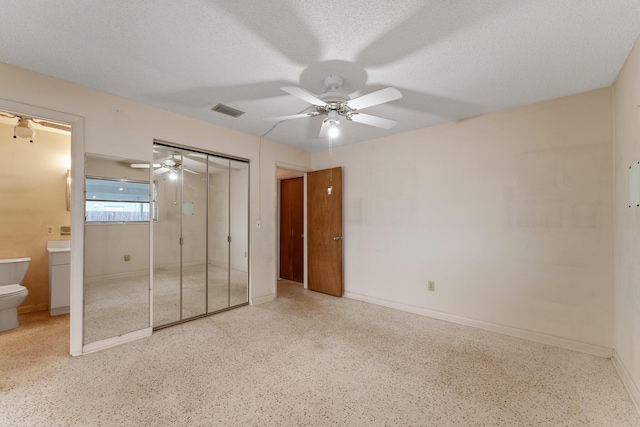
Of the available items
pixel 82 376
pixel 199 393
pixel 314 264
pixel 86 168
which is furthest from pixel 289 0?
pixel 314 264

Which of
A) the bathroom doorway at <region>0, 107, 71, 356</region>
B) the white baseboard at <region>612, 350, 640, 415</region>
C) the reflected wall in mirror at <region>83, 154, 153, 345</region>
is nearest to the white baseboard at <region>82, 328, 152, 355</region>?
the reflected wall in mirror at <region>83, 154, 153, 345</region>

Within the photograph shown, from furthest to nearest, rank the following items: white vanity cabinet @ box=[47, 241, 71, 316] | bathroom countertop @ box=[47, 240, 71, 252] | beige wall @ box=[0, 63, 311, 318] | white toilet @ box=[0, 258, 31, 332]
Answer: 1. bathroom countertop @ box=[47, 240, 71, 252]
2. white vanity cabinet @ box=[47, 241, 71, 316]
3. white toilet @ box=[0, 258, 31, 332]
4. beige wall @ box=[0, 63, 311, 318]

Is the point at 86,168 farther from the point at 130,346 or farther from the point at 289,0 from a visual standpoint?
the point at 289,0

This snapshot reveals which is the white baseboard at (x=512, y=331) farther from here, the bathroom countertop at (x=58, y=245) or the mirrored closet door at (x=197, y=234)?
the bathroom countertop at (x=58, y=245)

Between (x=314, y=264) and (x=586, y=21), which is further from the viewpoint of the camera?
(x=314, y=264)

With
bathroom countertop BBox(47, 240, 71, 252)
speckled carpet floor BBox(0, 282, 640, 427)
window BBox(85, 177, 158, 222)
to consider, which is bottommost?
speckled carpet floor BBox(0, 282, 640, 427)

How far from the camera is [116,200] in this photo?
2.79 m

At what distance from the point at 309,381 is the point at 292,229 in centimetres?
365

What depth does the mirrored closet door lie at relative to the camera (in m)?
3.14

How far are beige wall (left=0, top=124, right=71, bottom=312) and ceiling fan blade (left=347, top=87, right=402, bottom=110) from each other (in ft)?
13.7

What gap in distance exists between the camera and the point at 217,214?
3.64 meters

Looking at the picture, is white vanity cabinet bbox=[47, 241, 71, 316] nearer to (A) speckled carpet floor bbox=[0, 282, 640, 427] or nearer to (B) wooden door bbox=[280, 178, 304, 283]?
(A) speckled carpet floor bbox=[0, 282, 640, 427]

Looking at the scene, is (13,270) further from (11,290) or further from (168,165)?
(168,165)

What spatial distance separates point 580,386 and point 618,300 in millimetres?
865
